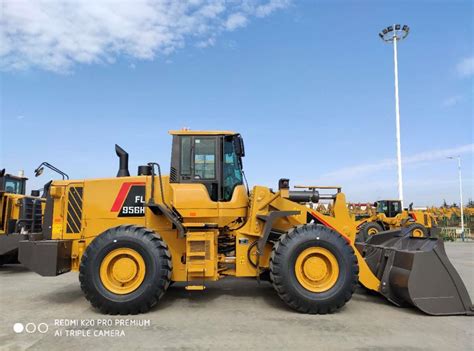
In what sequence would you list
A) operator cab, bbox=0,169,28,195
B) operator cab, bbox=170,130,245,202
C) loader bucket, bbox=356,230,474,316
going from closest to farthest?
loader bucket, bbox=356,230,474,316, operator cab, bbox=170,130,245,202, operator cab, bbox=0,169,28,195

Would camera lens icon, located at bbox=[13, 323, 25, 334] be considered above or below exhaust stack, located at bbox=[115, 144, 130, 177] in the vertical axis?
below

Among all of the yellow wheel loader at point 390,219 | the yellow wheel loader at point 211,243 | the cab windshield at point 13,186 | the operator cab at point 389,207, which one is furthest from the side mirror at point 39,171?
the operator cab at point 389,207

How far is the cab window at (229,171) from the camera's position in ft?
23.3

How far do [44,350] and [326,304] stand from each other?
3.96 metres

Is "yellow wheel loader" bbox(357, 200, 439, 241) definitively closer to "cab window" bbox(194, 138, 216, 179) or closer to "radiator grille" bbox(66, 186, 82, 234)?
"cab window" bbox(194, 138, 216, 179)

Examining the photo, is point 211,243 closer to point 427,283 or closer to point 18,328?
point 18,328

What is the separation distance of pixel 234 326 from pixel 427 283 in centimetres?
307

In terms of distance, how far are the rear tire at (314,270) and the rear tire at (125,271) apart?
5.93ft

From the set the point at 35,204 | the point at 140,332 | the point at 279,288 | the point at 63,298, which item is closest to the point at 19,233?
the point at 35,204

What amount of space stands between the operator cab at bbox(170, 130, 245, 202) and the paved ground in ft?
6.48

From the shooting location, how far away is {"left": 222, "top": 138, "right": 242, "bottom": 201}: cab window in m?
7.11

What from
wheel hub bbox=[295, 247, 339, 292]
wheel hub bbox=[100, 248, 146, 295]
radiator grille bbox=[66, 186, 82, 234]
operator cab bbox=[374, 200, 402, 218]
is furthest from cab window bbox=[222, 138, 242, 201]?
operator cab bbox=[374, 200, 402, 218]

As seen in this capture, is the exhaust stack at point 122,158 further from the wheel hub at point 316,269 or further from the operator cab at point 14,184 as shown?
the operator cab at point 14,184

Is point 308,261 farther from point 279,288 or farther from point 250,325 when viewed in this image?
point 250,325
